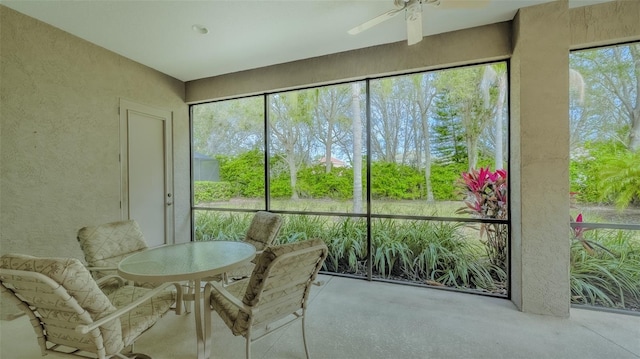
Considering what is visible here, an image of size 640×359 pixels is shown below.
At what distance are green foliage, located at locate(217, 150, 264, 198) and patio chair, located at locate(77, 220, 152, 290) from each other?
1.70 metres

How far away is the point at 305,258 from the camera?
1.56m

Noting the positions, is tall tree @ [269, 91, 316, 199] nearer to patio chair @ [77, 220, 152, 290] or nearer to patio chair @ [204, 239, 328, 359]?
patio chair @ [77, 220, 152, 290]

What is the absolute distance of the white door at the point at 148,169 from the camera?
331cm

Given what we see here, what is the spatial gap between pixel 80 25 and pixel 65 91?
2.26ft

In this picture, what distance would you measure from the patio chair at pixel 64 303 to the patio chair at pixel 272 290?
1.71 feet

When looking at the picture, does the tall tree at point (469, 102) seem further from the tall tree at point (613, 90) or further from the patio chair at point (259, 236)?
the patio chair at point (259, 236)

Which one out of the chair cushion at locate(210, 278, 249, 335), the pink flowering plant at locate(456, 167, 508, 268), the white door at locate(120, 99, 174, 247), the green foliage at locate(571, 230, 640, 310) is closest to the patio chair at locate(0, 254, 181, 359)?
the chair cushion at locate(210, 278, 249, 335)

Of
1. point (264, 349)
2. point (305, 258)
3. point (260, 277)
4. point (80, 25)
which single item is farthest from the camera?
point (80, 25)

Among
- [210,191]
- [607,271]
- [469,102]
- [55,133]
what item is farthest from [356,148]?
[55,133]

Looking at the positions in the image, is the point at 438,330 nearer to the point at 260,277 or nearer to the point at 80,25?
the point at 260,277

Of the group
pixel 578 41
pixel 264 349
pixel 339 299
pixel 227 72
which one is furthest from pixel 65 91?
pixel 578 41

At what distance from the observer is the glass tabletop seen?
1669mm

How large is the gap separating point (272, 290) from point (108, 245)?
5.88ft

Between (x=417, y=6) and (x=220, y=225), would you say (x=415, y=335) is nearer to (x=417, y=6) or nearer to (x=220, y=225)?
(x=417, y=6)
